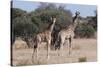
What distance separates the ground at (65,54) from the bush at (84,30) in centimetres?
6

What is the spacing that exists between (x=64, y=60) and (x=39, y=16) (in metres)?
0.59

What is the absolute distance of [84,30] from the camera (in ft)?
9.03

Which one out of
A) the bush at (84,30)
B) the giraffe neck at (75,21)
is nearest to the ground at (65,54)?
the bush at (84,30)

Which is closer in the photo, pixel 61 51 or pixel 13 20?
pixel 13 20

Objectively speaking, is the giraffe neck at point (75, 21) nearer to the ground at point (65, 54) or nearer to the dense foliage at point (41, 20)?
the dense foliage at point (41, 20)

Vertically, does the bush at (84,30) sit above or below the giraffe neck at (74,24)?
below

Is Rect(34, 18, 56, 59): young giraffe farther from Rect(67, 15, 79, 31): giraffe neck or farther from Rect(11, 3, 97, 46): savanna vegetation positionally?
Rect(67, 15, 79, 31): giraffe neck

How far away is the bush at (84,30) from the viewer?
273 cm

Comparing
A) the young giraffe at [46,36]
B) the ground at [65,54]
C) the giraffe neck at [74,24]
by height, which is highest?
the giraffe neck at [74,24]

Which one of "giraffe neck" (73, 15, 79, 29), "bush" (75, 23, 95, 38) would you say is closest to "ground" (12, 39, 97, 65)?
"bush" (75, 23, 95, 38)

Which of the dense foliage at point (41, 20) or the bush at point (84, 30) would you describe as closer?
the dense foliage at point (41, 20)

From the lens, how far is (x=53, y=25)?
260cm
